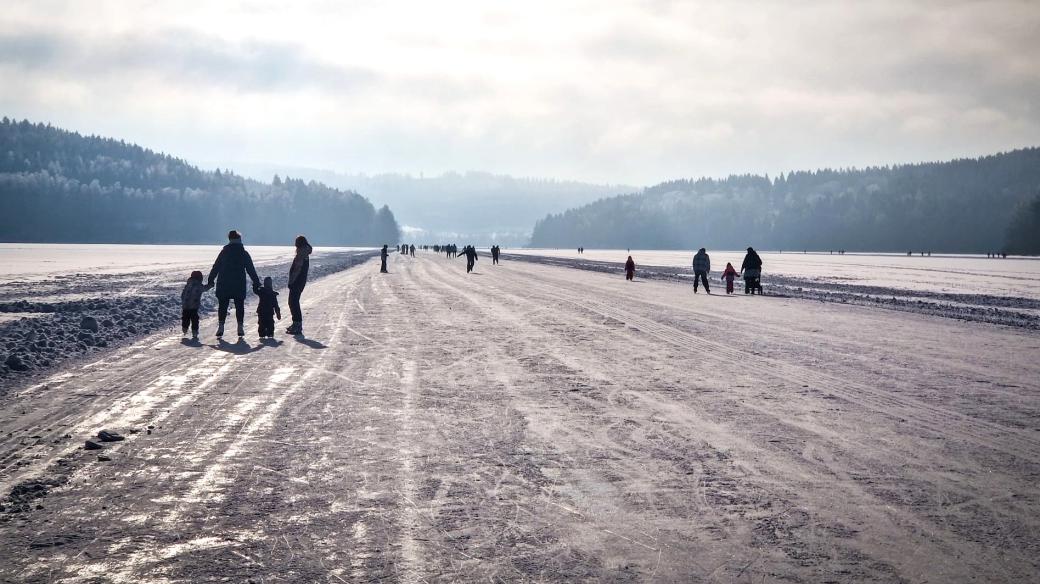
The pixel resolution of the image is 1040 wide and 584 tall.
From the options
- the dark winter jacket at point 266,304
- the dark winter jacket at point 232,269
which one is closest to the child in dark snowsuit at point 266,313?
the dark winter jacket at point 266,304

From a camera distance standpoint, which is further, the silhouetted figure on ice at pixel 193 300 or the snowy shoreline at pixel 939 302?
the snowy shoreline at pixel 939 302

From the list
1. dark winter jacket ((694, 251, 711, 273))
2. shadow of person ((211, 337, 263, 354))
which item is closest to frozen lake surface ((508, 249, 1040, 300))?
dark winter jacket ((694, 251, 711, 273))

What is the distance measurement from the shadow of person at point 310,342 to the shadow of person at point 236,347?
2.75ft

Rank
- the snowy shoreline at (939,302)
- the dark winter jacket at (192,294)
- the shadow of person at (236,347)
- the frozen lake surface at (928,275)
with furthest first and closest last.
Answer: the frozen lake surface at (928,275), the snowy shoreline at (939,302), the dark winter jacket at (192,294), the shadow of person at (236,347)

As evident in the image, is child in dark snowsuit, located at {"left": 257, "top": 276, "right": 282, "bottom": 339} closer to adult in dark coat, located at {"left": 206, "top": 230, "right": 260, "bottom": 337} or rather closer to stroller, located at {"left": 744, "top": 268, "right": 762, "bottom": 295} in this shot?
adult in dark coat, located at {"left": 206, "top": 230, "right": 260, "bottom": 337}

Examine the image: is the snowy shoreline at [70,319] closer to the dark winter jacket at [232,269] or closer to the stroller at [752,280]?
the dark winter jacket at [232,269]

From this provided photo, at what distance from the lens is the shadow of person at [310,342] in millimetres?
14234

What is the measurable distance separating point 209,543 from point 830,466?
4.64 metres

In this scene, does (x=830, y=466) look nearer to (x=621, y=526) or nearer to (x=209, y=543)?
(x=621, y=526)

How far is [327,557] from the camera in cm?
440

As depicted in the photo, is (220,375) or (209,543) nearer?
(209,543)

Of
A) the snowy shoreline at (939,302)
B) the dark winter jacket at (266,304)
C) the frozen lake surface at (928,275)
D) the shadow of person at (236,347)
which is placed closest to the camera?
the shadow of person at (236,347)

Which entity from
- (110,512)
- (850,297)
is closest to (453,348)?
(110,512)

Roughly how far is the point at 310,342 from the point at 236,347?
1333 mm
